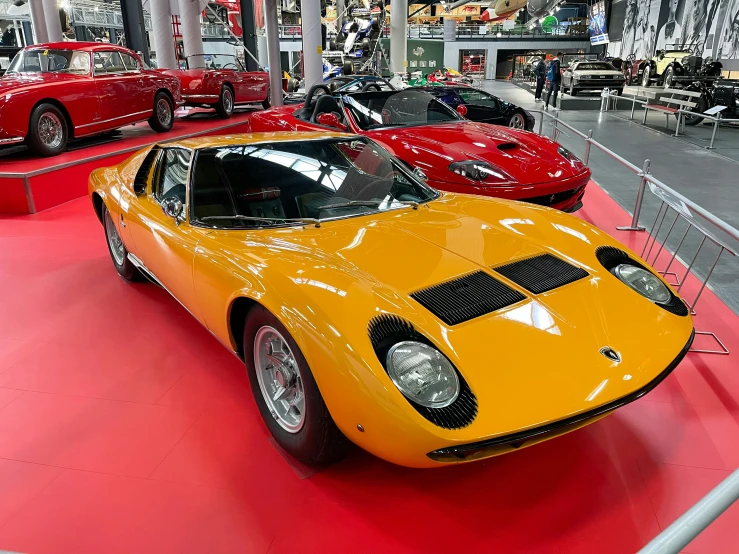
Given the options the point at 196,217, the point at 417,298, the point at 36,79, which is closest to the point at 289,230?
the point at 196,217

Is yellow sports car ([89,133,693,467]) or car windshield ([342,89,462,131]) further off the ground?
car windshield ([342,89,462,131])

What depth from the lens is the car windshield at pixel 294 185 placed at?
2631 mm

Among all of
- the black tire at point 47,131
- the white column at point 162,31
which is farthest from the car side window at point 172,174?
the white column at point 162,31

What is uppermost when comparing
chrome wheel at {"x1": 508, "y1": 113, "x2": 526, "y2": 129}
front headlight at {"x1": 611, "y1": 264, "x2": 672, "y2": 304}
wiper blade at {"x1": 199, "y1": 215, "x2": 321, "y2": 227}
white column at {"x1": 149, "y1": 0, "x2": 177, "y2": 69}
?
white column at {"x1": 149, "y1": 0, "x2": 177, "y2": 69}

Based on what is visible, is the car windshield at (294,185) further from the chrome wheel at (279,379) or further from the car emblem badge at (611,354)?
the car emblem badge at (611,354)

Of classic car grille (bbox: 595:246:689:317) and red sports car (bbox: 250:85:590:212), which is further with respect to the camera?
red sports car (bbox: 250:85:590:212)

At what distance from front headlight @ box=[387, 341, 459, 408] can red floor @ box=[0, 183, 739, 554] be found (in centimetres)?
53

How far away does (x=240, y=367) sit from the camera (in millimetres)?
2816

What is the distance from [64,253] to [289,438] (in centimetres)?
352

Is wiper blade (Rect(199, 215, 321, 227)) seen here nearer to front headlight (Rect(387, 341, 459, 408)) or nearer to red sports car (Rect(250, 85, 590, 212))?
front headlight (Rect(387, 341, 459, 408))

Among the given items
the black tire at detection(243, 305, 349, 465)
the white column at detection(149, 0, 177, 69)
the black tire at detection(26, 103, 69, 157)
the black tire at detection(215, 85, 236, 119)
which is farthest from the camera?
the white column at detection(149, 0, 177, 69)

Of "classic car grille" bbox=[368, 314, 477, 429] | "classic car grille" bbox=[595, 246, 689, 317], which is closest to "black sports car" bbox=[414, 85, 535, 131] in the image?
"classic car grille" bbox=[595, 246, 689, 317]

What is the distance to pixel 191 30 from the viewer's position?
13695mm

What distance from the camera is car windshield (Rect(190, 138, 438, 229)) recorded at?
2.63m
